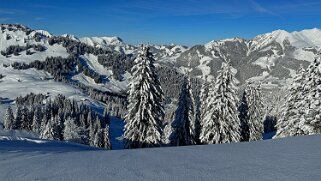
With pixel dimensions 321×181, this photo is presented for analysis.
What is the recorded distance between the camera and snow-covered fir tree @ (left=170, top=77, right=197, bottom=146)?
4578 centimetres

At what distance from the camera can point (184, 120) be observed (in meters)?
45.9

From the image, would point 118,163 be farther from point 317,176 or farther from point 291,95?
point 291,95

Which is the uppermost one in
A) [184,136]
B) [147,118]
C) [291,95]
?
[291,95]

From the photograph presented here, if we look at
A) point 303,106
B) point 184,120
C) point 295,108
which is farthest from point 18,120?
point 303,106

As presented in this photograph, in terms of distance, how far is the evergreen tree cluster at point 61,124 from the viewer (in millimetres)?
78050

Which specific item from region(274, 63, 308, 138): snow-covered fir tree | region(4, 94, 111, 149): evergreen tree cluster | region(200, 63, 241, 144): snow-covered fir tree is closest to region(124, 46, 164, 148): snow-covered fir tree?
region(200, 63, 241, 144): snow-covered fir tree

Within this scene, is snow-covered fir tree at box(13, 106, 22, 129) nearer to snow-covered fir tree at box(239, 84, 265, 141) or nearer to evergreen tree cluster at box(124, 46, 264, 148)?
evergreen tree cluster at box(124, 46, 264, 148)

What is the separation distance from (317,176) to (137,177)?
4.22 meters

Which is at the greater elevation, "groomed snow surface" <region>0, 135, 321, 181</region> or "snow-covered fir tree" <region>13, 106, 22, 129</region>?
"groomed snow surface" <region>0, 135, 321, 181</region>

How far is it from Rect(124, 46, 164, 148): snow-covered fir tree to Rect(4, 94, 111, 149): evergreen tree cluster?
39.4 meters

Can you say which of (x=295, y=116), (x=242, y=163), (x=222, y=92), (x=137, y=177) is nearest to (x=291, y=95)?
(x=295, y=116)

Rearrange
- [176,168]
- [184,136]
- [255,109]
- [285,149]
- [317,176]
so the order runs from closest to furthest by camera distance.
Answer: [317,176]
[176,168]
[285,149]
[184,136]
[255,109]

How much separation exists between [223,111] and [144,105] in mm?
10473

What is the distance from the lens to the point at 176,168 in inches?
376
